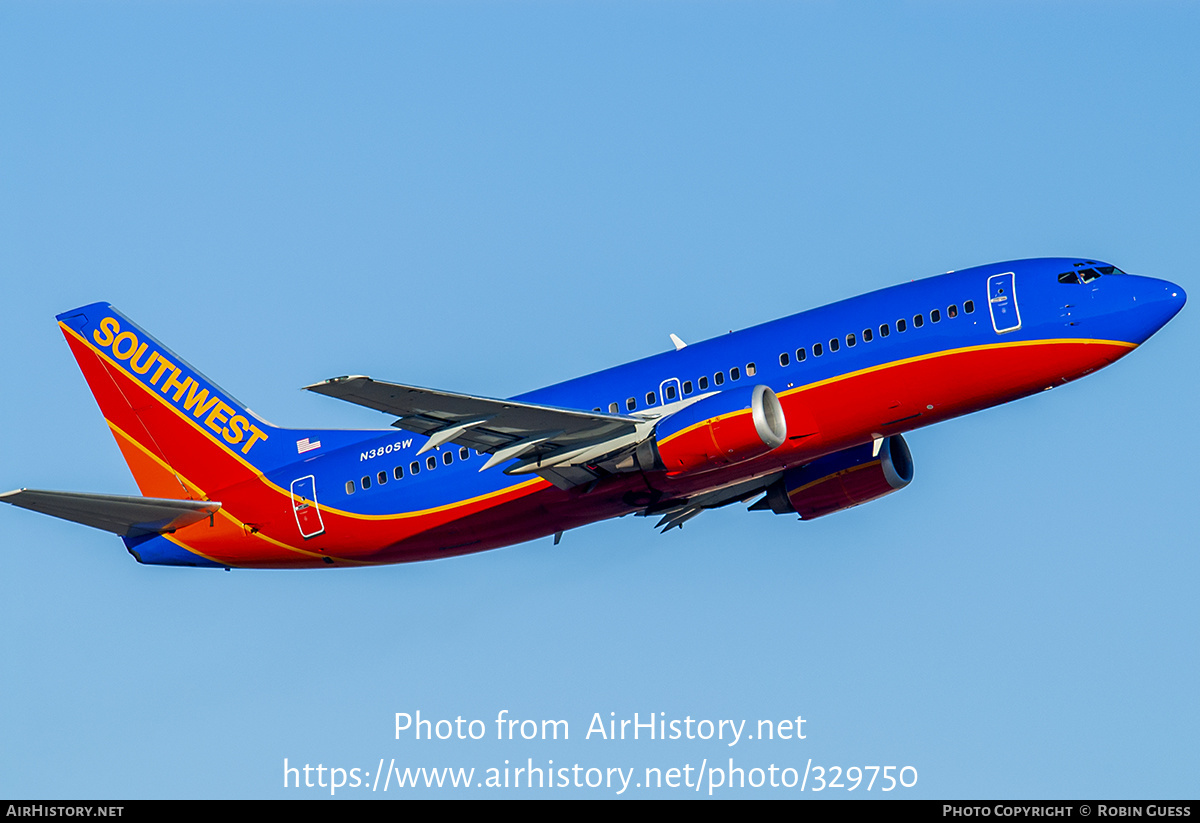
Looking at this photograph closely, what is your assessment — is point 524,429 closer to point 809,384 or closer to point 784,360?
point 784,360

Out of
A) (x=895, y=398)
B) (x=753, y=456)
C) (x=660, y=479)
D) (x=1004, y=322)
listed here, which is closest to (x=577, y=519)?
(x=660, y=479)

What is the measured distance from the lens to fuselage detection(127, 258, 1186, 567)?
124 ft

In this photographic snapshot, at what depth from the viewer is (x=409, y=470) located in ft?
142

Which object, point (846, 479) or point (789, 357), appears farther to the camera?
point (846, 479)

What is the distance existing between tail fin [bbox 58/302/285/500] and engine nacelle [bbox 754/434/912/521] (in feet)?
51.1

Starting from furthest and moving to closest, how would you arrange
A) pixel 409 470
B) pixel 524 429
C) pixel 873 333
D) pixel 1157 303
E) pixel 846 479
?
pixel 846 479, pixel 409 470, pixel 524 429, pixel 873 333, pixel 1157 303

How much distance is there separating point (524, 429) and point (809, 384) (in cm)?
751

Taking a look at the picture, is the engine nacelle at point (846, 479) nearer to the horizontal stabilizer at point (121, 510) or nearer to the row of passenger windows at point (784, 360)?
the row of passenger windows at point (784, 360)

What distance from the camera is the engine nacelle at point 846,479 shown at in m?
44.0

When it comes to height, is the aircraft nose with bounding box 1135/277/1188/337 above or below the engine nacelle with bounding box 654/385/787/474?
above

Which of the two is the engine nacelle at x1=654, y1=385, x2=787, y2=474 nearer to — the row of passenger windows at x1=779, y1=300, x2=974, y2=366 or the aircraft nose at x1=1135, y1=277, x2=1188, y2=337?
the row of passenger windows at x1=779, y1=300, x2=974, y2=366

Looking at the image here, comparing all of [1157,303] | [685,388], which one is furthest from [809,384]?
[1157,303]

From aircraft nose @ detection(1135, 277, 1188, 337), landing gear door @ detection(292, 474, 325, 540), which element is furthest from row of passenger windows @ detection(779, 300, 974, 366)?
landing gear door @ detection(292, 474, 325, 540)
